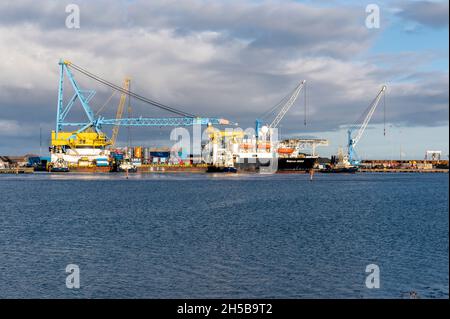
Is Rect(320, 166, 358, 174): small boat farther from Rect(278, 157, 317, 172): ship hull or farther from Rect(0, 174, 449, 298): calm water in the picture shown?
Rect(0, 174, 449, 298): calm water

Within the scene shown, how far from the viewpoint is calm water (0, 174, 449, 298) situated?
23547 mm

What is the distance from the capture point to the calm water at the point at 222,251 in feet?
77.3

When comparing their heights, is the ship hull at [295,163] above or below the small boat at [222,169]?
above

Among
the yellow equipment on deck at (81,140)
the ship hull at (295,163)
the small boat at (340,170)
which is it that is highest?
the yellow equipment on deck at (81,140)

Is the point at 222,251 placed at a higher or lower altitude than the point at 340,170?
lower

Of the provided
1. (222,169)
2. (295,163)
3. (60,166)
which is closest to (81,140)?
(60,166)

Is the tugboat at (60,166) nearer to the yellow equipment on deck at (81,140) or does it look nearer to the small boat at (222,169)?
the yellow equipment on deck at (81,140)

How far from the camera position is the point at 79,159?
586 feet

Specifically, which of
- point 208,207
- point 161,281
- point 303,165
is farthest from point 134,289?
point 303,165

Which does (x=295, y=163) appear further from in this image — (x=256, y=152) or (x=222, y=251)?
(x=222, y=251)

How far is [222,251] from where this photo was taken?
105 ft

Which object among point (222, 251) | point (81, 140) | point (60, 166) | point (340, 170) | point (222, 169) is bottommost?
point (222, 251)

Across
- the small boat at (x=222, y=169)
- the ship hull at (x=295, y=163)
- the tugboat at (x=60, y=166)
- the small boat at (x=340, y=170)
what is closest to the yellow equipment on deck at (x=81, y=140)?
the tugboat at (x=60, y=166)
